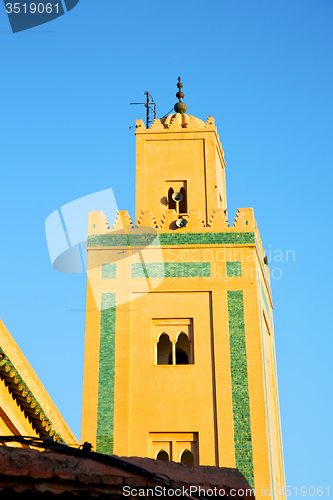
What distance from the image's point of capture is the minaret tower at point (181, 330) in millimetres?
11961

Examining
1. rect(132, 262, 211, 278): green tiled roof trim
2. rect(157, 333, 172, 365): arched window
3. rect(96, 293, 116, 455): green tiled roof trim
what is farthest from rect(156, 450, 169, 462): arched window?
rect(132, 262, 211, 278): green tiled roof trim

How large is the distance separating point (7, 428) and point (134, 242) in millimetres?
5266

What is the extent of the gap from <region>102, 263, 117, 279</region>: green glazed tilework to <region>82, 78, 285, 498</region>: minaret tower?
29mm

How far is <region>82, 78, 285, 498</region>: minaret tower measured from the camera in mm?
11961

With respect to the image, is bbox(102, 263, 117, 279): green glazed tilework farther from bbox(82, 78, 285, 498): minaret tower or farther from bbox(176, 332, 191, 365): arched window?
bbox(176, 332, 191, 365): arched window

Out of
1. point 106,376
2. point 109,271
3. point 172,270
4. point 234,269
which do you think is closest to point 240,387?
point 234,269

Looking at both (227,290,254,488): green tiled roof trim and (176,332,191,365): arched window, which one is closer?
(227,290,254,488): green tiled roof trim

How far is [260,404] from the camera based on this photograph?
1219 cm

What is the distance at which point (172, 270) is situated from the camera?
1309cm

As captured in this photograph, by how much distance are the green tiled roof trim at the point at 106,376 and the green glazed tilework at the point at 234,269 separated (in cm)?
198

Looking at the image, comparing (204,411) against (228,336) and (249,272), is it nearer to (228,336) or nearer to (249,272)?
(228,336)

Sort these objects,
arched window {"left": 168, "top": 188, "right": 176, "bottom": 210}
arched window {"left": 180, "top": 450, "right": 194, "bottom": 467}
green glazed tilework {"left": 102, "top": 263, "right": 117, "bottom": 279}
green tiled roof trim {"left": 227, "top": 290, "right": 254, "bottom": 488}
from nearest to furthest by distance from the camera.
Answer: green tiled roof trim {"left": 227, "top": 290, "right": 254, "bottom": 488} < arched window {"left": 180, "top": 450, "right": 194, "bottom": 467} < green glazed tilework {"left": 102, "top": 263, "right": 117, "bottom": 279} < arched window {"left": 168, "top": 188, "right": 176, "bottom": 210}

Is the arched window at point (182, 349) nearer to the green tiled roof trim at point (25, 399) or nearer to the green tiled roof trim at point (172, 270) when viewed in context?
the green tiled roof trim at point (172, 270)

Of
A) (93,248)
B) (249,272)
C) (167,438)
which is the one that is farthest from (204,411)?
(93,248)
